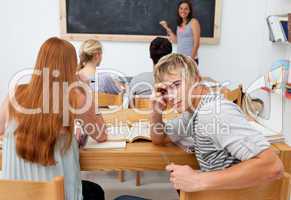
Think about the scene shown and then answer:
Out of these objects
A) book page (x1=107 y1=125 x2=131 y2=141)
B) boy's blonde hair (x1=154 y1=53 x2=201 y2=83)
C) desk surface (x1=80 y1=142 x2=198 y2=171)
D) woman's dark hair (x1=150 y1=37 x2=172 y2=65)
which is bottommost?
desk surface (x1=80 y1=142 x2=198 y2=171)

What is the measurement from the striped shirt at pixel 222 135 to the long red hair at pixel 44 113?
474 millimetres

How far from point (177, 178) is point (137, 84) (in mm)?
1515

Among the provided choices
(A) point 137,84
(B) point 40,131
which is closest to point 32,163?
(B) point 40,131

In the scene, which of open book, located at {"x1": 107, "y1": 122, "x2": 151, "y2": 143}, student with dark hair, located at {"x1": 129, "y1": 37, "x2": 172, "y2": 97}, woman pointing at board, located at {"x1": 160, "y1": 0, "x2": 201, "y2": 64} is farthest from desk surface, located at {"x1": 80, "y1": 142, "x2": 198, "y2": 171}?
woman pointing at board, located at {"x1": 160, "y1": 0, "x2": 201, "y2": 64}

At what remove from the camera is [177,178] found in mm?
1082

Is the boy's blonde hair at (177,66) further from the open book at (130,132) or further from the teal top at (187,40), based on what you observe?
the teal top at (187,40)

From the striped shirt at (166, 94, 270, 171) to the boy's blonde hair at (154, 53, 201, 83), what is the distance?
0.10 meters

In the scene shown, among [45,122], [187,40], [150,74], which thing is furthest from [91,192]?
[187,40]

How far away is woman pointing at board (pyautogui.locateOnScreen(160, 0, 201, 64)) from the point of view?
11.7 feet

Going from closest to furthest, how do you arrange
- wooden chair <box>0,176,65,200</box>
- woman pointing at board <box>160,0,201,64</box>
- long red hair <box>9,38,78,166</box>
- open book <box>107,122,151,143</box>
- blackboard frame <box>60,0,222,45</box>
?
wooden chair <box>0,176,65,200</box> < long red hair <box>9,38,78,166</box> < open book <box>107,122,151,143</box> < woman pointing at board <box>160,0,201,64</box> < blackboard frame <box>60,0,222,45</box>

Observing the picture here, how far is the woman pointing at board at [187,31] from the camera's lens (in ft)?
11.7

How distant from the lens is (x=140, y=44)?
3.86m

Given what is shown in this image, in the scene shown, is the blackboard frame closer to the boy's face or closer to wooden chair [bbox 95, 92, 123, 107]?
wooden chair [bbox 95, 92, 123, 107]

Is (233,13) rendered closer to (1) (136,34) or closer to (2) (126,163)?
(1) (136,34)
